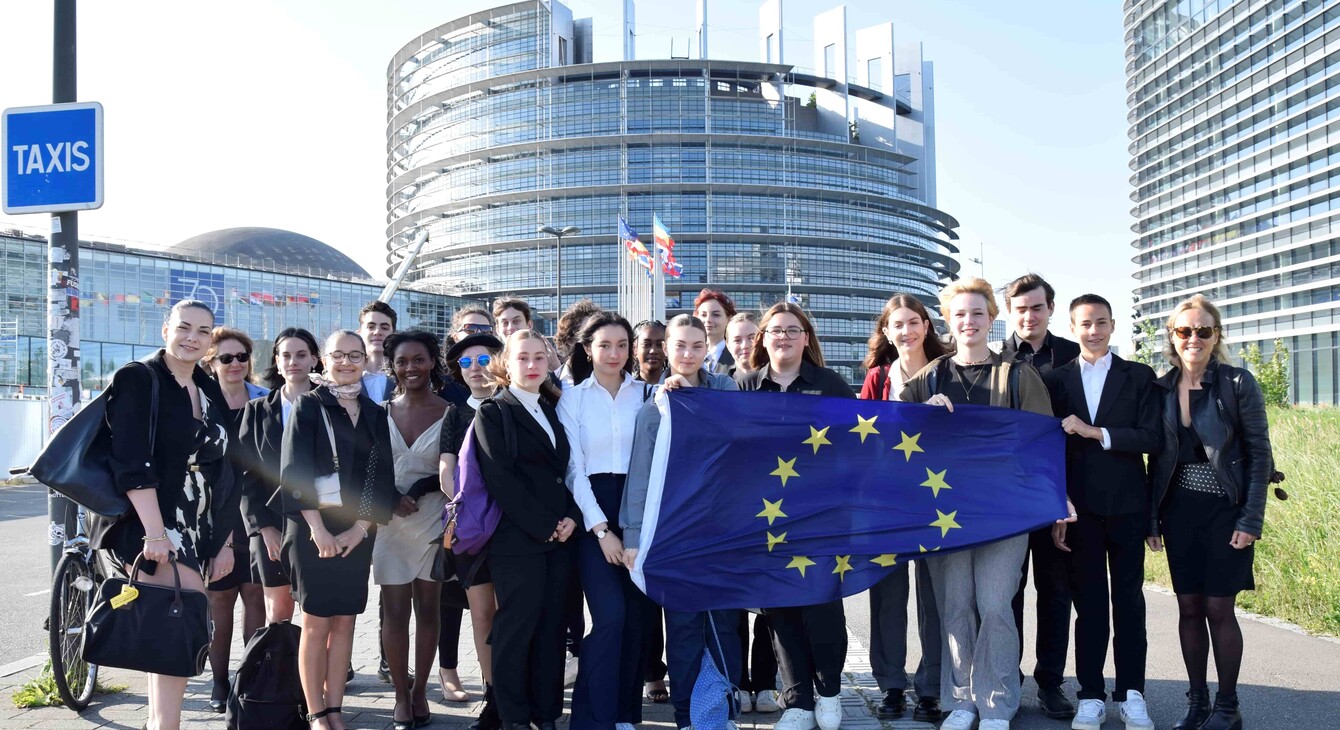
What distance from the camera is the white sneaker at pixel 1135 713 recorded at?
4754mm

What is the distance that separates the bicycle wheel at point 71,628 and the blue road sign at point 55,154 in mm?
2190

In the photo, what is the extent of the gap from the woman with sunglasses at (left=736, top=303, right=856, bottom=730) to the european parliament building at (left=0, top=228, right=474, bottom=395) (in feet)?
157

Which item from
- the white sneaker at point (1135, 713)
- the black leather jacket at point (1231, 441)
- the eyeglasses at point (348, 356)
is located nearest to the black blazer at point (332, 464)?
the eyeglasses at point (348, 356)

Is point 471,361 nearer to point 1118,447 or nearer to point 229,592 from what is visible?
point 229,592

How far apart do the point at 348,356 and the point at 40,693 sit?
2.75m

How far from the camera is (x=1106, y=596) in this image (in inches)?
200

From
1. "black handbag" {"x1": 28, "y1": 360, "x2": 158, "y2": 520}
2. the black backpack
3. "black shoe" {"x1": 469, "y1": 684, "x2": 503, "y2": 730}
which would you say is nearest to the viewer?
"black handbag" {"x1": 28, "y1": 360, "x2": 158, "y2": 520}

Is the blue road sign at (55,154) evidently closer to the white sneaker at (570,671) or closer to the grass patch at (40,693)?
the grass patch at (40,693)

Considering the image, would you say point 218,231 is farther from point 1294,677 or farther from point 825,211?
point 1294,677

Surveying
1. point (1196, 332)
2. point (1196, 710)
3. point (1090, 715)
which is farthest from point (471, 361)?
point (1196, 710)

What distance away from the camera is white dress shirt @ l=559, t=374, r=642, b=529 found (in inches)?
191

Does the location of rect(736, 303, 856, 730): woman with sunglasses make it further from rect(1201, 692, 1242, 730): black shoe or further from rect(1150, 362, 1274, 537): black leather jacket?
rect(1201, 692, 1242, 730): black shoe

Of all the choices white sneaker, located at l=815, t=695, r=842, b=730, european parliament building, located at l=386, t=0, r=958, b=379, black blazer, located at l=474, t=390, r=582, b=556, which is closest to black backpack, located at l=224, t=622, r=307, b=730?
black blazer, located at l=474, t=390, r=582, b=556

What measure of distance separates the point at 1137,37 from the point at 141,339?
8957cm
